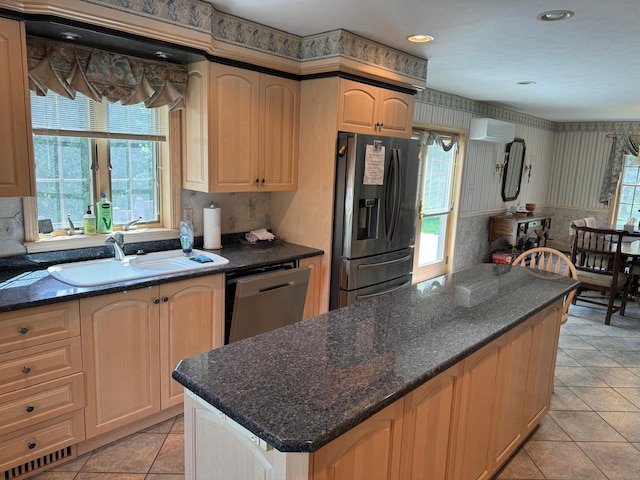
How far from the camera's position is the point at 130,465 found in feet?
7.47

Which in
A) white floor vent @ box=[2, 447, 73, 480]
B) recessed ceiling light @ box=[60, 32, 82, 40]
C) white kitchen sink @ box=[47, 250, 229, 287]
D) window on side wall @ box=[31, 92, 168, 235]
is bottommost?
white floor vent @ box=[2, 447, 73, 480]

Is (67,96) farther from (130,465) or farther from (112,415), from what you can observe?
(130,465)

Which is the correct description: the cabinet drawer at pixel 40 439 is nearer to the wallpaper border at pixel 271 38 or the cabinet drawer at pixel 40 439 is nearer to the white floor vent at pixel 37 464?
the white floor vent at pixel 37 464

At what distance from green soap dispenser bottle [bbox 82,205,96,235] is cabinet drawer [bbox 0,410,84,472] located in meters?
1.06

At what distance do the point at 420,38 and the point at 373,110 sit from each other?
58 centimetres

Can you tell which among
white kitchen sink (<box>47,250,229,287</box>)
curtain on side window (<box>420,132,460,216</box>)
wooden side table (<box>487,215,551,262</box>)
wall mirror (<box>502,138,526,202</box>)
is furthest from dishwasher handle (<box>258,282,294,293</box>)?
wall mirror (<box>502,138,526,202</box>)

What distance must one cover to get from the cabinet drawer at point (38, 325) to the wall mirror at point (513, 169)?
6.17m

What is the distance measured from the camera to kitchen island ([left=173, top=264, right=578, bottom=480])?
1.16 metres

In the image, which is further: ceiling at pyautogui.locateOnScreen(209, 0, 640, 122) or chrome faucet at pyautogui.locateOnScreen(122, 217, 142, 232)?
chrome faucet at pyautogui.locateOnScreen(122, 217, 142, 232)

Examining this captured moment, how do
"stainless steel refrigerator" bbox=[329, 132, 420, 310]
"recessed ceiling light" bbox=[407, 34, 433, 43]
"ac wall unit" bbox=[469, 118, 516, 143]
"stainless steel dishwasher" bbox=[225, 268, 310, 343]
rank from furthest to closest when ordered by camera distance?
"ac wall unit" bbox=[469, 118, 516, 143], "stainless steel refrigerator" bbox=[329, 132, 420, 310], "recessed ceiling light" bbox=[407, 34, 433, 43], "stainless steel dishwasher" bbox=[225, 268, 310, 343]

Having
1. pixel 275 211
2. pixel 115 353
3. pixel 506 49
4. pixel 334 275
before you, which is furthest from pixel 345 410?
pixel 506 49

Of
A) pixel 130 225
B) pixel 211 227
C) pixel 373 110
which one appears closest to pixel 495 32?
pixel 373 110

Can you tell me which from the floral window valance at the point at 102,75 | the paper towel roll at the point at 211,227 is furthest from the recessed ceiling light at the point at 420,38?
the paper towel roll at the point at 211,227

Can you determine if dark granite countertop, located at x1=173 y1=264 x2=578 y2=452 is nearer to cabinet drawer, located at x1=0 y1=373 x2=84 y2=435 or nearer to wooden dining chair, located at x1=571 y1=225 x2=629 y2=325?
cabinet drawer, located at x1=0 y1=373 x2=84 y2=435
